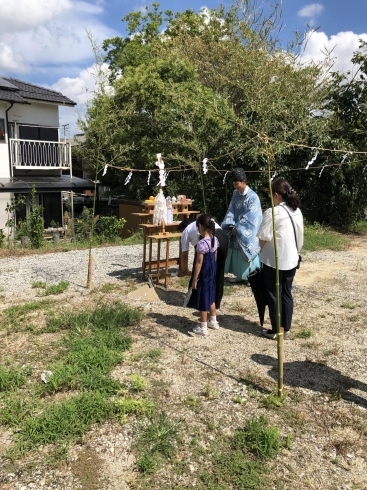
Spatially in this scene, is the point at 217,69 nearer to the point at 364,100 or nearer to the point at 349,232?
the point at 364,100

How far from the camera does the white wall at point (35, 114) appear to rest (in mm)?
14809

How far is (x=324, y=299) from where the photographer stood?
5.68 m

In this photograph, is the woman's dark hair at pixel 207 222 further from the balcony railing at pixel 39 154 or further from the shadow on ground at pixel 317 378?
the balcony railing at pixel 39 154

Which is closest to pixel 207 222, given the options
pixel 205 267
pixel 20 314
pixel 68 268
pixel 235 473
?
pixel 205 267

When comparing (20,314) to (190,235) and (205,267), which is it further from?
(205,267)

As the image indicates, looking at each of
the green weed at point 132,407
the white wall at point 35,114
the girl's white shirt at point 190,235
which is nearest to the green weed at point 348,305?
the girl's white shirt at point 190,235

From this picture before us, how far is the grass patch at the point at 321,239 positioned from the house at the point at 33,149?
8.81 meters

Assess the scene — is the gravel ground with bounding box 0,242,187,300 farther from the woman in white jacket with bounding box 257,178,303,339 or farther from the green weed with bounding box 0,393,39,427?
the woman in white jacket with bounding box 257,178,303,339

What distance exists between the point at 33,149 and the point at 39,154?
12.1 inches

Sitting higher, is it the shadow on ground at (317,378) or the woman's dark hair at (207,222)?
the woman's dark hair at (207,222)

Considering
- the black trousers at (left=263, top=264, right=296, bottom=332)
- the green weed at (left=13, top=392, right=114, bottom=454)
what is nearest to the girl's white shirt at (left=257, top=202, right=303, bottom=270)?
the black trousers at (left=263, top=264, right=296, bottom=332)

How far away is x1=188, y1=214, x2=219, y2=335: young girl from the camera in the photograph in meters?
4.04

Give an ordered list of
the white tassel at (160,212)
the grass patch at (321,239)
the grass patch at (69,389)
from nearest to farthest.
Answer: the grass patch at (69,389), the white tassel at (160,212), the grass patch at (321,239)

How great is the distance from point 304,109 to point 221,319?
9.31 m
